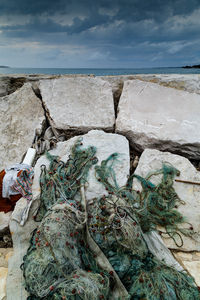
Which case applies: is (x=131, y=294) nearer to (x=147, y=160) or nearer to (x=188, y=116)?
(x=147, y=160)

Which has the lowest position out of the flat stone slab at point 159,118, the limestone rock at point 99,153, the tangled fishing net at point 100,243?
the tangled fishing net at point 100,243

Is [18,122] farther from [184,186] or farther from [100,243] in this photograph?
[184,186]

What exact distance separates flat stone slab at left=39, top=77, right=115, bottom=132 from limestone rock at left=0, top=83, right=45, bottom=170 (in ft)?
0.77

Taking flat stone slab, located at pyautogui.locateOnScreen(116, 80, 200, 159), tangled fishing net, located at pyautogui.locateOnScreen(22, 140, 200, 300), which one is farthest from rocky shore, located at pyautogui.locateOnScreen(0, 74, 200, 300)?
tangled fishing net, located at pyautogui.locateOnScreen(22, 140, 200, 300)

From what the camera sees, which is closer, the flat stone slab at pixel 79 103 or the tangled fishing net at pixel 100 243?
the tangled fishing net at pixel 100 243

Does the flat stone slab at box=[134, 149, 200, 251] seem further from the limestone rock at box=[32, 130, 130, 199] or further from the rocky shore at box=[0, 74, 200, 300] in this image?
the limestone rock at box=[32, 130, 130, 199]

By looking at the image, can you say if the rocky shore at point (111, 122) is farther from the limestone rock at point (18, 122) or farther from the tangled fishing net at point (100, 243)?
the tangled fishing net at point (100, 243)

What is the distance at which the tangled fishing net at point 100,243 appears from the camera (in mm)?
1608

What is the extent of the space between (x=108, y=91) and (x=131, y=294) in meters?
3.21

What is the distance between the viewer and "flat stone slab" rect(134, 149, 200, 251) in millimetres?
2280

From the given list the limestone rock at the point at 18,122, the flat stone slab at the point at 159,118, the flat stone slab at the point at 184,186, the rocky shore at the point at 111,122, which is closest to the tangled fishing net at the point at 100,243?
the flat stone slab at the point at 184,186

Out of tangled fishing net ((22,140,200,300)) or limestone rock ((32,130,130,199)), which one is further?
limestone rock ((32,130,130,199))

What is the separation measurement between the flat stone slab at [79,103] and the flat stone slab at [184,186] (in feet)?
3.24

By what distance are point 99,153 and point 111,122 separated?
83 centimetres
